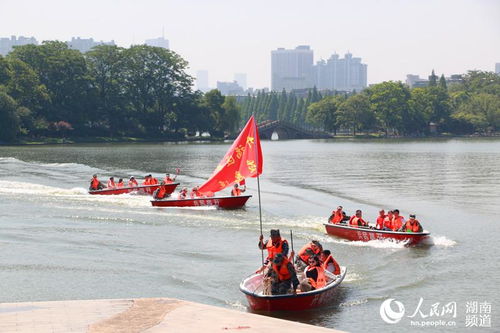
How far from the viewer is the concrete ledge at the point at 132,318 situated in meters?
18.6

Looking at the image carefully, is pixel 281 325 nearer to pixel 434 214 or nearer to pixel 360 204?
pixel 434 214

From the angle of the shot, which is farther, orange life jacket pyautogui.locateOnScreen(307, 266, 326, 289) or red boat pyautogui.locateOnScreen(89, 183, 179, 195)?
red boat pyautogui.locateOnScreen(89, 183, 179, 195)

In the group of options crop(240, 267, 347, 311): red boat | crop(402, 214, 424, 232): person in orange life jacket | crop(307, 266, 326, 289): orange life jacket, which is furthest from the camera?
crop(402, 214, 424, 232): person in orange life jacket

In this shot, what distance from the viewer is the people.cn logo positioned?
23531 millimetres

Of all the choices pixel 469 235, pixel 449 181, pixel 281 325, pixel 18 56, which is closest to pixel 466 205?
pixel 469 235

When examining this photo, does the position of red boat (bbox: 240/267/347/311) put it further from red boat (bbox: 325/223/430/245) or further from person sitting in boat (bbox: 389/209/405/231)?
person sitting in boat (bbox: 389/209/405/231)

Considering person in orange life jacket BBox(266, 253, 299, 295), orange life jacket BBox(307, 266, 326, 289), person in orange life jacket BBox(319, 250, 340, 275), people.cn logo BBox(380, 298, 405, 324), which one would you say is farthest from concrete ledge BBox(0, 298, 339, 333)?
person in orange life jacket BBox(319, 250, 340, 275)

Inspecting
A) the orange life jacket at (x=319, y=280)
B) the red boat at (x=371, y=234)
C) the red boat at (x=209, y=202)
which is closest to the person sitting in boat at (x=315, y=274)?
the orange life jacket at (x=319, y=280)

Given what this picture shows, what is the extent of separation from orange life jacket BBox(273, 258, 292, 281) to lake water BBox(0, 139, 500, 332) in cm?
114

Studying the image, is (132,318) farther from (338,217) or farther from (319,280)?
(338,217)

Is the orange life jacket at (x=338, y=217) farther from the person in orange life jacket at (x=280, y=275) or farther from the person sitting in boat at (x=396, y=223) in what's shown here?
the person in orange life jacket at (x=280, y=275)

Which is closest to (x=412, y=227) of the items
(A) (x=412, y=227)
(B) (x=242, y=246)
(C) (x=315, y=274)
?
(A) (x=412, y=227)

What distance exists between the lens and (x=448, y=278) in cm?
2892

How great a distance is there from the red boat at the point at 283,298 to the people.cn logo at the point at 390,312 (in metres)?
1.83
